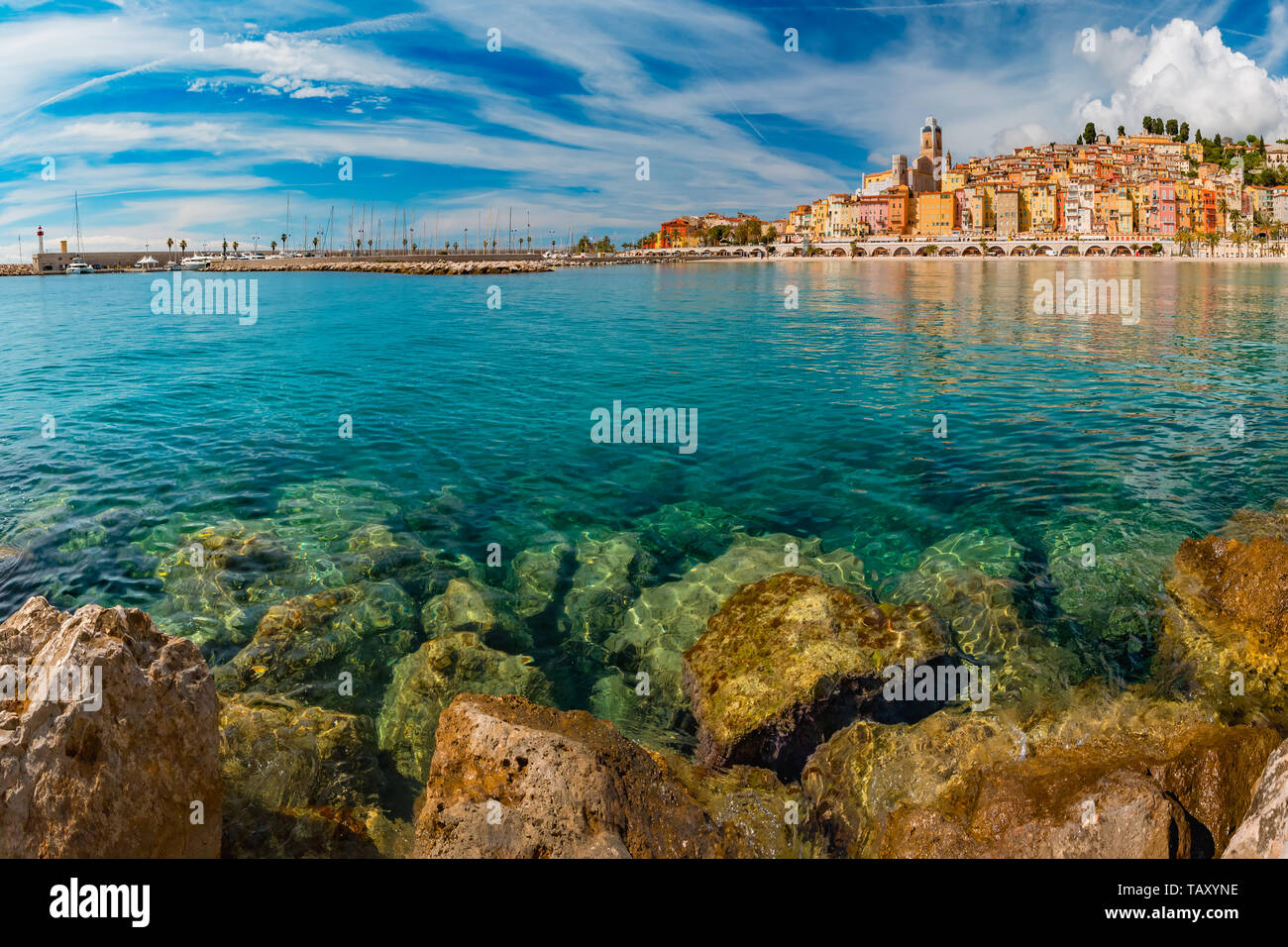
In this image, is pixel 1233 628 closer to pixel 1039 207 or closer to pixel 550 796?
pixel 550 796

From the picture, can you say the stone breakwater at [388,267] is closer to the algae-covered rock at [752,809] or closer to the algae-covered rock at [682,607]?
the algae-covered rock at [682,607]

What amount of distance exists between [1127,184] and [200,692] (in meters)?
221

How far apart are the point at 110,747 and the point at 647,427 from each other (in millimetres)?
15018

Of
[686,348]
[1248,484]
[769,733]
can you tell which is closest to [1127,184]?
[686,348]

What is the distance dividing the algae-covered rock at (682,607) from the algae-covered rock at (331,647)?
112 inches

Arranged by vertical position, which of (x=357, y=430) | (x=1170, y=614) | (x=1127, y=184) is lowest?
(x=1170, y=614)

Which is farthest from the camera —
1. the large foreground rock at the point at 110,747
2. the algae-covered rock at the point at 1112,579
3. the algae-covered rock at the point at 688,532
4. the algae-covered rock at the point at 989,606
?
the algae-covered rock at the point at 688,532

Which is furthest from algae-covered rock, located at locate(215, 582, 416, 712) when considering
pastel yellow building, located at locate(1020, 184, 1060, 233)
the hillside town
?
pastel yellow building, located at locate(1020, 184, 1060, 233)

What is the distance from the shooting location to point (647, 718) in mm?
7891

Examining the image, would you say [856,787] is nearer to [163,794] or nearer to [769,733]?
[769,733]

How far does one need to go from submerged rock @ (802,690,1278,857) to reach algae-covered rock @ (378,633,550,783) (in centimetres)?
351

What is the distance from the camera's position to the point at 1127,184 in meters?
175
